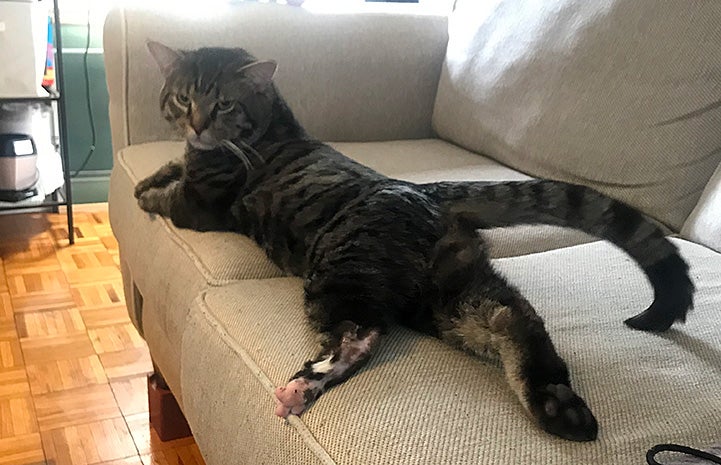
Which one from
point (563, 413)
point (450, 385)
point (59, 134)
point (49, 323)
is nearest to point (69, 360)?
point (49, 323)

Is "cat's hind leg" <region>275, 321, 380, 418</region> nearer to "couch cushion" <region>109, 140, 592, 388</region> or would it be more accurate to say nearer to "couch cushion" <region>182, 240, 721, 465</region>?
"couch cushion" <region>182, 240, 721, 465</region>

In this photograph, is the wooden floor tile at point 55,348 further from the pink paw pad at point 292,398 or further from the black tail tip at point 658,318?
the black tail tip at point 658,318

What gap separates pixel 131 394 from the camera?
64.9 inches

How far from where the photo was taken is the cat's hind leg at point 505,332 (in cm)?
73

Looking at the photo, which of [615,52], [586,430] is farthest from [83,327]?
[586,430]

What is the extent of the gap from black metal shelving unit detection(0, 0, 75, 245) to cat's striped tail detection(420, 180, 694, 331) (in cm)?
164

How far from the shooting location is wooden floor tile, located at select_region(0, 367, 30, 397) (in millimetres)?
1620

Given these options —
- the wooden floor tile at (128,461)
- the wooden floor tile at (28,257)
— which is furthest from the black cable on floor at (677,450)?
the wooden floor tile at (28,257)

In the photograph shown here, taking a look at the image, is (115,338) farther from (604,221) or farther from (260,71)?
(604,221)

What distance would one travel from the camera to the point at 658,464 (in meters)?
0.66

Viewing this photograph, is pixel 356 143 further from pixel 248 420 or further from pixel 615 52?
pixel 248 420

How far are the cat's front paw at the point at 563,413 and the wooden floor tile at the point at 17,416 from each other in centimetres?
112

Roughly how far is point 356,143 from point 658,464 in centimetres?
121

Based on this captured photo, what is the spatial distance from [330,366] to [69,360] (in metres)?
1.15
